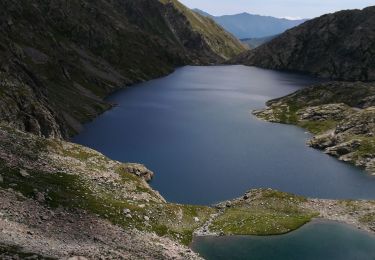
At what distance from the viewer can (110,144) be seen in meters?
125

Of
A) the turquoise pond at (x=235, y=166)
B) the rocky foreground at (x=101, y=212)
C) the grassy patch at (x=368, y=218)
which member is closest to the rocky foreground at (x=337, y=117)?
the turquoise pond at (x=235, y=166)

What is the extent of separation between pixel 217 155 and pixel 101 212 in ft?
205

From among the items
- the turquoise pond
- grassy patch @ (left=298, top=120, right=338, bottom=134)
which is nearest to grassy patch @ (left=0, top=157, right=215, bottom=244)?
the turquoise pond

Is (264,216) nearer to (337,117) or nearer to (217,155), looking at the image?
(217,155)

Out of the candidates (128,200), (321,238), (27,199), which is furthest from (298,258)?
(27,199)

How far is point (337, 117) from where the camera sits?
161 m

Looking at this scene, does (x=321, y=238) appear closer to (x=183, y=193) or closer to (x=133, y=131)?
(x=183, y=193)

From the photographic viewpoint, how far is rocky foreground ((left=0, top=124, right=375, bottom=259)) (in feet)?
146

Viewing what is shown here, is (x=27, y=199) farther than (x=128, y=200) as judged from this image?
No

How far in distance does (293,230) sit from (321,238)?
4034mm

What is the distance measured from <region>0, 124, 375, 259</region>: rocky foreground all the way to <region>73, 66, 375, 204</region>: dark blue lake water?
13589mm

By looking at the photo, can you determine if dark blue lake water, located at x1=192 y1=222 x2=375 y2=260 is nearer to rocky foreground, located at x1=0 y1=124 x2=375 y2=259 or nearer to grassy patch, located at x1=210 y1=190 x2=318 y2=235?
grassy patch, located at x1=210 y1=190 x2=318 y2=235

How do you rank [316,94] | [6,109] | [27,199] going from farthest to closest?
[316,94]
[6,109]
[27,199]

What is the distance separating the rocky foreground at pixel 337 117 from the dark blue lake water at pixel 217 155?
5435 mm
